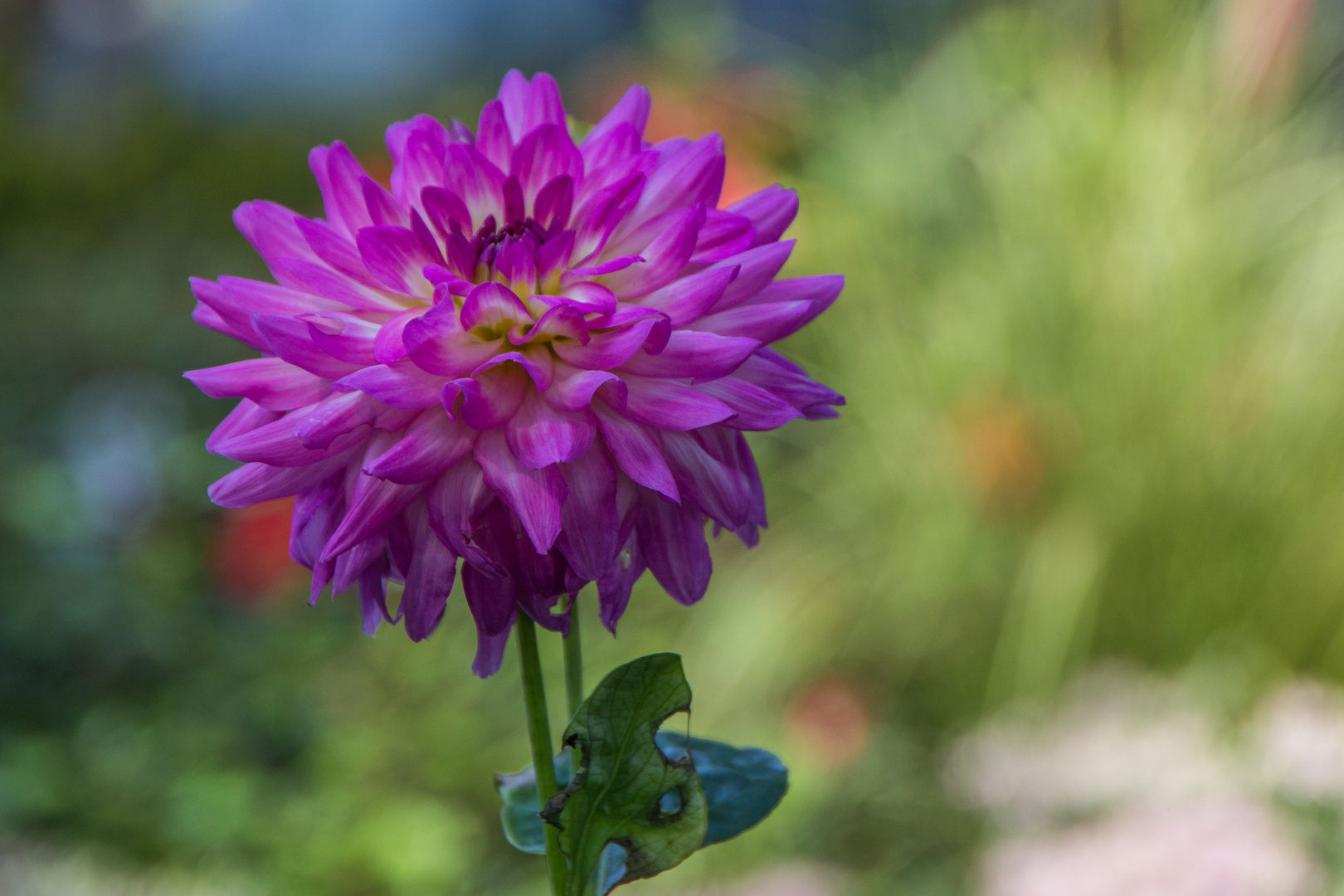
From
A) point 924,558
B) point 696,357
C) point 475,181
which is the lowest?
point 696,357

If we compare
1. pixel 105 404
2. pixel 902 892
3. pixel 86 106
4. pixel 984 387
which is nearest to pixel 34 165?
pixel 86 106

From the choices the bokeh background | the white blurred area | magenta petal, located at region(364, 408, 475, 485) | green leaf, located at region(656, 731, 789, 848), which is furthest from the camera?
the bokeh background

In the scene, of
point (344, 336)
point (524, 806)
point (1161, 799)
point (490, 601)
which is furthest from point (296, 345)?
point (1161, 799)

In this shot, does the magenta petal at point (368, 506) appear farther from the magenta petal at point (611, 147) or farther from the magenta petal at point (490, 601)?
the magenta petal at point (611, 147)

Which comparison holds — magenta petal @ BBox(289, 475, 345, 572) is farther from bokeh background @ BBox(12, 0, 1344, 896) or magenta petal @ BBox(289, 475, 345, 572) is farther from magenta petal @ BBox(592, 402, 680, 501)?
bokeh background @ BBox(12, 0, 1344, 896)

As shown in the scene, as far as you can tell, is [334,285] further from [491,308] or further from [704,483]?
[704,483]

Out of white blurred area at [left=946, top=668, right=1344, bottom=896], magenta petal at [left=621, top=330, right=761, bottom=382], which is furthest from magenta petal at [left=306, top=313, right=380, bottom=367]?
white blurred area at [left=946, top=668, right=1344, bottom=896]

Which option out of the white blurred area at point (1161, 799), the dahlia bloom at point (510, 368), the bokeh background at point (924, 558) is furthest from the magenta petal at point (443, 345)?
the bokeh background at point (924, 558)
